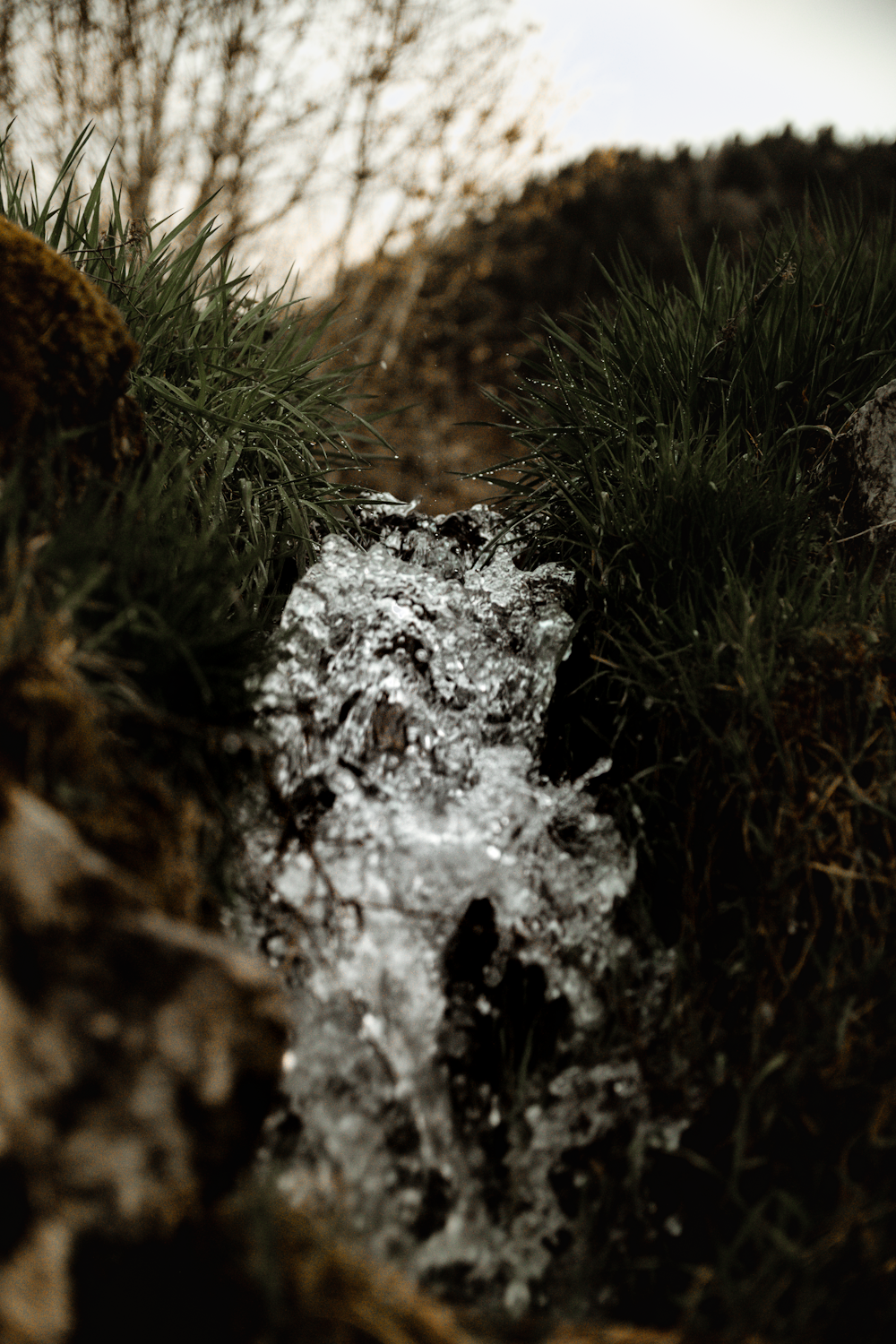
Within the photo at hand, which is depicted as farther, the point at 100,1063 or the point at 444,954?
the point at 444,954

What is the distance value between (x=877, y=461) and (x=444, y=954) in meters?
1.86

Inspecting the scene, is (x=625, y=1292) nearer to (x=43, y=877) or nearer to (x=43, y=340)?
(x=43, y=877)

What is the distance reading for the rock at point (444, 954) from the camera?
56.2 inches

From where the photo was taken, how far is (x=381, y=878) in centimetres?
182

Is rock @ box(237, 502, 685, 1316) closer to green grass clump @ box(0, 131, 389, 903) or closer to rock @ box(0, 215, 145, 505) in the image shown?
green grass clump @ box(0, 131, 389, 903)

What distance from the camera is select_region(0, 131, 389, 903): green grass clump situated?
147 cm

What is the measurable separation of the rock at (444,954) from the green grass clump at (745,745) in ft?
0.31

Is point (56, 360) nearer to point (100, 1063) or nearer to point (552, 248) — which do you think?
point (100, 1063)

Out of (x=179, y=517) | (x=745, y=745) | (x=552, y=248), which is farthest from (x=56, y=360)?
(x=552, y=248)

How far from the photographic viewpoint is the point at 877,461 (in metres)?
2.34

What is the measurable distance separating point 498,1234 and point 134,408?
1983 mm

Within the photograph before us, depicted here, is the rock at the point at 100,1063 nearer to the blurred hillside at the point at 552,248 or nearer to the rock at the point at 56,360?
the rock at the point at 56,360

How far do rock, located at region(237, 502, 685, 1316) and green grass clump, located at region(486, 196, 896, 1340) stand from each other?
0.09m

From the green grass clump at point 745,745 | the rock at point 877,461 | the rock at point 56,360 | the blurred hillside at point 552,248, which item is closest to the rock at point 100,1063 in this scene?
the green grass clump at point 745,745
